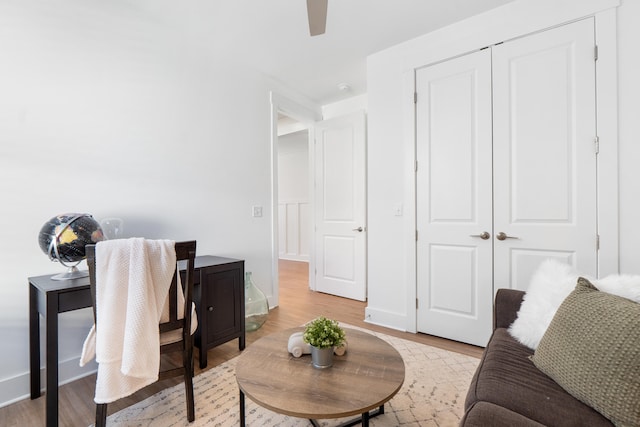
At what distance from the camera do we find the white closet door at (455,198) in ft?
7.61

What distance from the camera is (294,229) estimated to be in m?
6.75

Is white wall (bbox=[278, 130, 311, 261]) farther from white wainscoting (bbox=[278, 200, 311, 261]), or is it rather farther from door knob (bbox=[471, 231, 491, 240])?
door knob (bbox=[471, 231, 491, 240])

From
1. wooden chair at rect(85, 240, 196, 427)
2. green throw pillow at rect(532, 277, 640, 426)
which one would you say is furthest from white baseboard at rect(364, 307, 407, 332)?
wooden chair at rect(85, 240, 196, 427)

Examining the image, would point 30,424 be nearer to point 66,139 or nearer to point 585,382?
point 66,139

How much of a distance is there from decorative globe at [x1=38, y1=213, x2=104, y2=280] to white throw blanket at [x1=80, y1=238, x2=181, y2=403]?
47cm

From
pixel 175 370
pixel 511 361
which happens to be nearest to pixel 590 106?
pixel 511 361

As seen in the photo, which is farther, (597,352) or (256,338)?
(256,338)

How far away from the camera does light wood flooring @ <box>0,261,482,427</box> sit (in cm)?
157

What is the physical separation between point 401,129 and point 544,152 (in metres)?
1.11

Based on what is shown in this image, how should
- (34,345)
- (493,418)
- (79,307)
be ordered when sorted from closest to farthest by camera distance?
(493,418) < (79,307) < (34,345)

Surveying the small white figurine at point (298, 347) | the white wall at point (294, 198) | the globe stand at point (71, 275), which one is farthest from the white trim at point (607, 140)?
the white wall at point (294, 198)

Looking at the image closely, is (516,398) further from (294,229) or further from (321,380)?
(294,229)

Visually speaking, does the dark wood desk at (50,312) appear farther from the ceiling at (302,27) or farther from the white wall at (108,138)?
the ceiling at (302,27)

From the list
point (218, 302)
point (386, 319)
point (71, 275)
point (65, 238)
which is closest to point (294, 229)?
point (386, 319)
